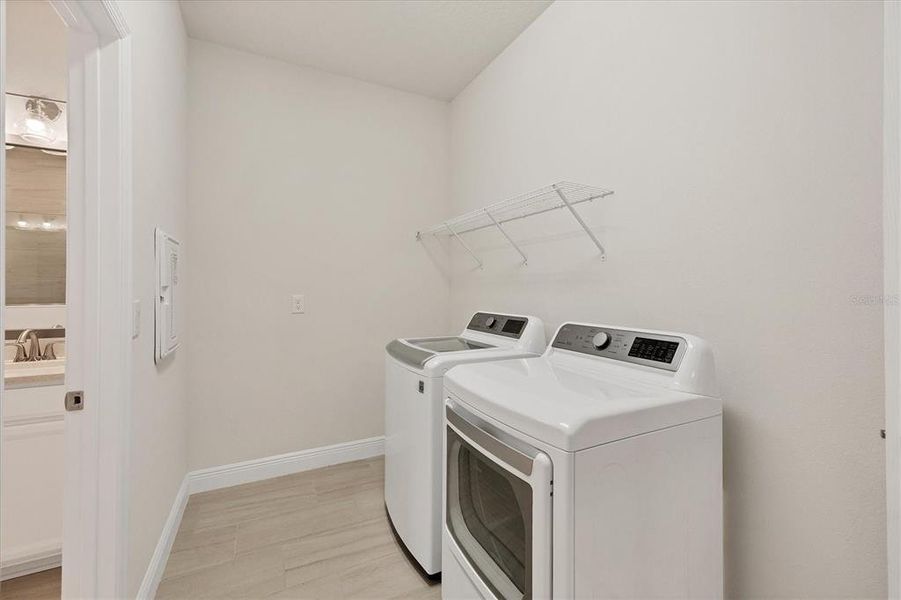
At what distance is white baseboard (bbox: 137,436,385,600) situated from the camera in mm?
1938

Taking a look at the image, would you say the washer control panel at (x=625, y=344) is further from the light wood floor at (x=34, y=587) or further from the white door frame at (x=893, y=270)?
the light wood floor at (x=34, y=587)

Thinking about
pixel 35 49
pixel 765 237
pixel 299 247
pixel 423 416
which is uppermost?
pixel 35 49

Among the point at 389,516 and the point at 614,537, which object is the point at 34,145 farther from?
the point at 614,537

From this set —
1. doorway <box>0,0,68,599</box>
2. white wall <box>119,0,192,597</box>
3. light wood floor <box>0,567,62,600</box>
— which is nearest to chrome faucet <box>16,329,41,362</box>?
doorway <box>0,0,68,599</box>

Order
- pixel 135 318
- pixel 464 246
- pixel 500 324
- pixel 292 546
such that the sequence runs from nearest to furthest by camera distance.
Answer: pixel 135 318
pixel 292 546
pixel 500 324
pixel 464 246

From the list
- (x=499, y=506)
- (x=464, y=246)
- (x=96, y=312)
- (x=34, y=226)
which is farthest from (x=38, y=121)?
(x=499, y=506)

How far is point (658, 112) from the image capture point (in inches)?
59.7

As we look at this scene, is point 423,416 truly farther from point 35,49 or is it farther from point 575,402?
point 35,49

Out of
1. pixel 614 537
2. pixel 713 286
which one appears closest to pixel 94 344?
pixel 614 537

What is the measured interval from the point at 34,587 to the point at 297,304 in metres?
1.66

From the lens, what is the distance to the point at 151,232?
59.9 inches

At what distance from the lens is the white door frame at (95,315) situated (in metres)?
1.13

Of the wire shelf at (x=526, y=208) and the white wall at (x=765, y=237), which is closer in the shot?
the white wall at (x=765, y=237)

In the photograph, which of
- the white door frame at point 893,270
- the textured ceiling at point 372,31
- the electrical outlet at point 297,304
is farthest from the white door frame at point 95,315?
the white door frame at point 893,270
